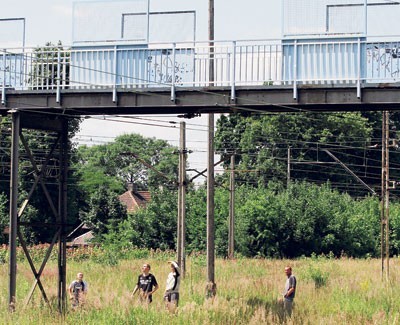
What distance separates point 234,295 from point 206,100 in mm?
9771

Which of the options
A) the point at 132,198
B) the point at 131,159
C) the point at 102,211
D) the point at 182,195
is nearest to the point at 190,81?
the point at 182,195

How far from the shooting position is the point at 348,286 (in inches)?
1405

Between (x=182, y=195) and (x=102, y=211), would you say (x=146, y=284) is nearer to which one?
(x=182, y=195)

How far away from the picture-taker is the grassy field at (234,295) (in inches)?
927

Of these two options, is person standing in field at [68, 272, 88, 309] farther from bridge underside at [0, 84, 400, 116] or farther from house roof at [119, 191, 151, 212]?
house roof at [119, 191, 151, 212]

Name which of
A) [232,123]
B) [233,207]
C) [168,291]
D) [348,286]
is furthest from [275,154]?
[168,291]

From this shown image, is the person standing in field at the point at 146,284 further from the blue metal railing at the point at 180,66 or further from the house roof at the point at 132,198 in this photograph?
the house roof at the point at 132,198

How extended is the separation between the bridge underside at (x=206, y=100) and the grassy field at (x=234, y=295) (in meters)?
4.80

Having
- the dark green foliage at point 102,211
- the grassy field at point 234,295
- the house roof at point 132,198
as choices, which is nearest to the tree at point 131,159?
the house roof at point 132,198

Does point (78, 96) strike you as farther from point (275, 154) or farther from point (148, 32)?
point (275, 154)

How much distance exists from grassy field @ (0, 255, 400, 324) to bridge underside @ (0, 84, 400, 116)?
480 centimetres

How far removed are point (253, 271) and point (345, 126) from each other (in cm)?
3812

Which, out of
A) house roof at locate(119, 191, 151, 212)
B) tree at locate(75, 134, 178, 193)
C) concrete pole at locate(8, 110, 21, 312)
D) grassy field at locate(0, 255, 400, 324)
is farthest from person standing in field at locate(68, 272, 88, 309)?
tree at locate(75, 134, 178, 193)

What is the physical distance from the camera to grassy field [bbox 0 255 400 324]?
77.3 feet
